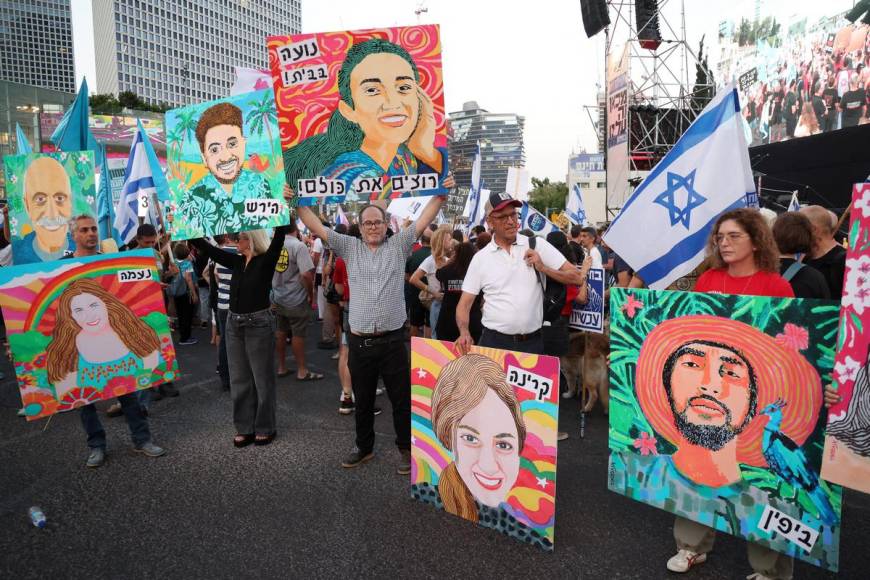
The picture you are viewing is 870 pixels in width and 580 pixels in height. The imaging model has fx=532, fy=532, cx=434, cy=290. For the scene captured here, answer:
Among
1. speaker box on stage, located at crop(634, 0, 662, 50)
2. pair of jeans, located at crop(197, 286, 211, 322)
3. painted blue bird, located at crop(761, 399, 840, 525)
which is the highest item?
speaker box on stage, located at crop(634, 0, 662, 50)

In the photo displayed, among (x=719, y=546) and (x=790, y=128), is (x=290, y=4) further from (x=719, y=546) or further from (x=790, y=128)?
(x=719, y=546)

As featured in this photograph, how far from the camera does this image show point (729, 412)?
264cm

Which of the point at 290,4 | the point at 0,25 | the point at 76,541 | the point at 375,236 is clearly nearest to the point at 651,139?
the point at 375,236

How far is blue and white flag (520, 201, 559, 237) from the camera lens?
7.78m

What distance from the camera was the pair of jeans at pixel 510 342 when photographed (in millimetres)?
3852

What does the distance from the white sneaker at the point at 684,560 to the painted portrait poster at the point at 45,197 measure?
670cm

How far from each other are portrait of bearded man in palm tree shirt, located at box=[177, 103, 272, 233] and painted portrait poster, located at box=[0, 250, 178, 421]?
812 millimetres

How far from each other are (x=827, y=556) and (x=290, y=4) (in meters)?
184

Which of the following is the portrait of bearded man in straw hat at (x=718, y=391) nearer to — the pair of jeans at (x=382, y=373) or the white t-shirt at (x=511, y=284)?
the white t-shirt at (x=511, y=284)

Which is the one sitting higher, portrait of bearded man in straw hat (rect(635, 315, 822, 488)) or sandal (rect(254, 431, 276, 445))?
portrait of bearded man in straw hat (rect(635, 315, 822, 488))

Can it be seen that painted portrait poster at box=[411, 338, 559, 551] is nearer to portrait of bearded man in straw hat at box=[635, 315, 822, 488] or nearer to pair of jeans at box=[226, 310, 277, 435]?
portrait of bearded man in straw hat at box=[635, 315, 822, 488]

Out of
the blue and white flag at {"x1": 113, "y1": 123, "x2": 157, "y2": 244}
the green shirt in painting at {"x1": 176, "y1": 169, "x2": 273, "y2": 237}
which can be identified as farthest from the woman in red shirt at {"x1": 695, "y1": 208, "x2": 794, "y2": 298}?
the blue and white flag at {"x1": 113, "y1": 123, "x2": 157, "y2": 244}

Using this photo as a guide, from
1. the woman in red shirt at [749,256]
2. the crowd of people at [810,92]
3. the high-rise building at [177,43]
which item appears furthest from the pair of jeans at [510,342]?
the high-rise building at [177,43]

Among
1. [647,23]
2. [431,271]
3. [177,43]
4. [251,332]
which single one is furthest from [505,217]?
[177,43]
